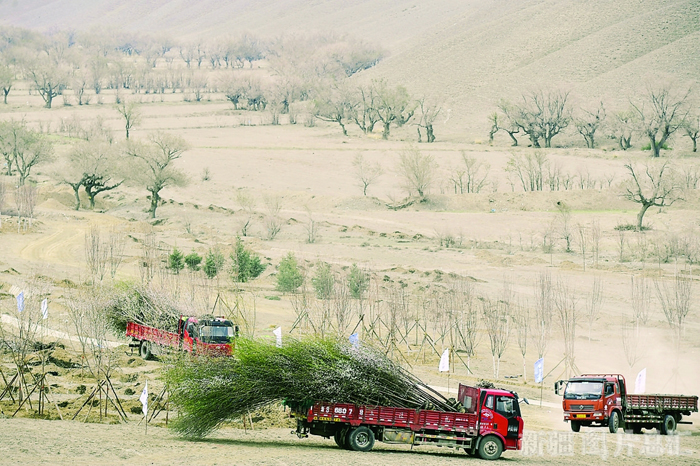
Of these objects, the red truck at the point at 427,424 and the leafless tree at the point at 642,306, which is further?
the leafless tree at the point at 642,306

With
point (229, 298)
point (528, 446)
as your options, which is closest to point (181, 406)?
point (528, 446)

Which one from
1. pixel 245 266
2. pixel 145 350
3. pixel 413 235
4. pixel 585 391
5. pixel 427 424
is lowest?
pixel 145 350

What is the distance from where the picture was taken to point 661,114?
11550 cm

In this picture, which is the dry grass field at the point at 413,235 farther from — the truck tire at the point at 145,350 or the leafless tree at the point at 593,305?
the truck tire at the point at 145,350

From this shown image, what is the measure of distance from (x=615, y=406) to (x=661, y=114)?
9324 cm

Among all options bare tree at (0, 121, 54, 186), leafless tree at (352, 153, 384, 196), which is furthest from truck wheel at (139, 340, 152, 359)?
bare tree at (0, 121, 54, 186)

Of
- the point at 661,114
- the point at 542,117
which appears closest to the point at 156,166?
the point at 542,117

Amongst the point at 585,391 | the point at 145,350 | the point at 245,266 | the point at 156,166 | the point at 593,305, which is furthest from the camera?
the point at 156,166

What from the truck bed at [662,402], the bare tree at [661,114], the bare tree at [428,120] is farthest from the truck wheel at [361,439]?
the bare tree at [428,120]

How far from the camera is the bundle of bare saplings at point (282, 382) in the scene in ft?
73.5

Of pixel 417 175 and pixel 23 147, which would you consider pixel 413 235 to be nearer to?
pixel 417 175

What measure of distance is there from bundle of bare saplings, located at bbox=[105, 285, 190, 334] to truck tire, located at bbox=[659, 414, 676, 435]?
1701 centimetres

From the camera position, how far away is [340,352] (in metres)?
23.0

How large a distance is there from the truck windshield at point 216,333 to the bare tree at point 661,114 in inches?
3354
